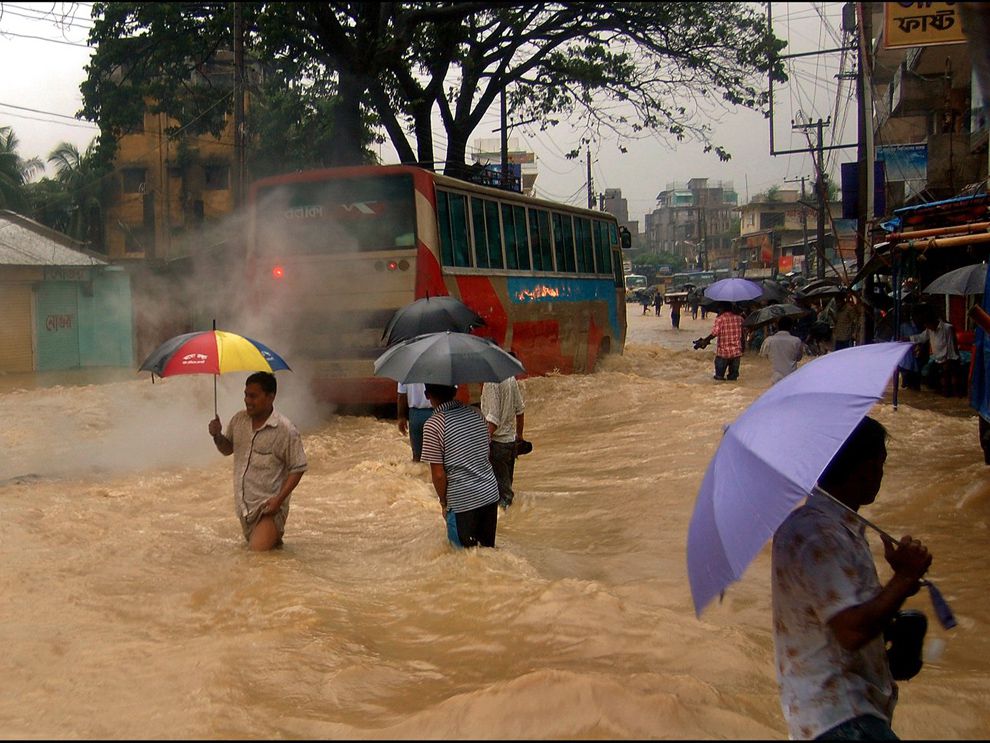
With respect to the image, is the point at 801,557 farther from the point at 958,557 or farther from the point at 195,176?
the point at 195,176

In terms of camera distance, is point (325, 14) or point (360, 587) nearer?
point (360, 587)

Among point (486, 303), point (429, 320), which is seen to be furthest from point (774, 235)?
point (429, 320)

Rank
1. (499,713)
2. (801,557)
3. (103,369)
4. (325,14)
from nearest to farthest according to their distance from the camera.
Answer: (801,557) < (499,713) < (325,14) < (103,369)

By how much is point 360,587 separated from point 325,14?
13.5 m

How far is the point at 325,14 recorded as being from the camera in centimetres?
1733

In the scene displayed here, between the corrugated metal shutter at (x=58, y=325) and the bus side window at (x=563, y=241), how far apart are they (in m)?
14.4

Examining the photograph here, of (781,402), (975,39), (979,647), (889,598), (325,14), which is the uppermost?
(325,14)

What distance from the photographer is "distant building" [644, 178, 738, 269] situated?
104 metres

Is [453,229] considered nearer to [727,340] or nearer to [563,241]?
[563,241]

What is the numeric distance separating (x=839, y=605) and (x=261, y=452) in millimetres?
4363

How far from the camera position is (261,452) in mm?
6273

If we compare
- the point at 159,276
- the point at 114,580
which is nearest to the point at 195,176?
the point at 159,276

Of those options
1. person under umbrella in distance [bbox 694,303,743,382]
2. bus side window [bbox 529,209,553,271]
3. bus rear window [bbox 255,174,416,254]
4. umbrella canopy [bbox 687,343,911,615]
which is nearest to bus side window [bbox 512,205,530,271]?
bus side window [bbox 529,209,553,271]

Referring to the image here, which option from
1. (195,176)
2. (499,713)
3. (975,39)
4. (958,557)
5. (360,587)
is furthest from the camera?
(195,176)
